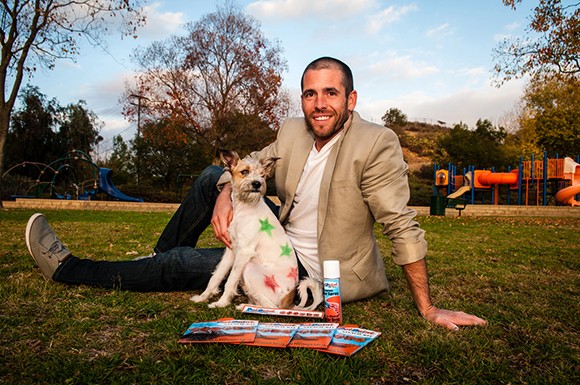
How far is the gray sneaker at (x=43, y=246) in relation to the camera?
3.52 metres

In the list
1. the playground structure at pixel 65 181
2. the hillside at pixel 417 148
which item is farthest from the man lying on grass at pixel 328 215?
the hillside at pixel 417 148

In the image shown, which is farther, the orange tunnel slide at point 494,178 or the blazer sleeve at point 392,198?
the orange tunnel slide at point 494,178

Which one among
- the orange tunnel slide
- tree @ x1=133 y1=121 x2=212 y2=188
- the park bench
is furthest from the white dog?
tree @ x1=133 y1=121 x2=212 y2=188

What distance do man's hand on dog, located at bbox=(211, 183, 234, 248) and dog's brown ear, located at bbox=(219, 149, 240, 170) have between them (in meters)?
0.19

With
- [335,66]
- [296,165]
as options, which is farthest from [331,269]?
[335,66]

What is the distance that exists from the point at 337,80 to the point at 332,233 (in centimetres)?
126

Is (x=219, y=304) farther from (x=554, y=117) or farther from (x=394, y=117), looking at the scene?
(x=394, y=117)

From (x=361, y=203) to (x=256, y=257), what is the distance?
102 centimetres

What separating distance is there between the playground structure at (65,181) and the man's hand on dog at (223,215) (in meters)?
17.3

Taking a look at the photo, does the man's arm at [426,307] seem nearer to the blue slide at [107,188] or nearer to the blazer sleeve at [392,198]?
the blazer sleeve at [392,198]

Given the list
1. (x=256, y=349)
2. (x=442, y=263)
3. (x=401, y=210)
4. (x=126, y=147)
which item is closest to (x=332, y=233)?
(x=401, y=210)

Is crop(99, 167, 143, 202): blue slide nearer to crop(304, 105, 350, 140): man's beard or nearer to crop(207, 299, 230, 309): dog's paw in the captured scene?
crop(207, 299, 230, 309): dog's paw

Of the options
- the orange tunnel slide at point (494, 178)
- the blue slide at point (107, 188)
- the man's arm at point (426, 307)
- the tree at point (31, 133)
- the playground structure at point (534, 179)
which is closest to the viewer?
the man's arm at point (426, 307)

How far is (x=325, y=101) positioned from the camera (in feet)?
11.0
